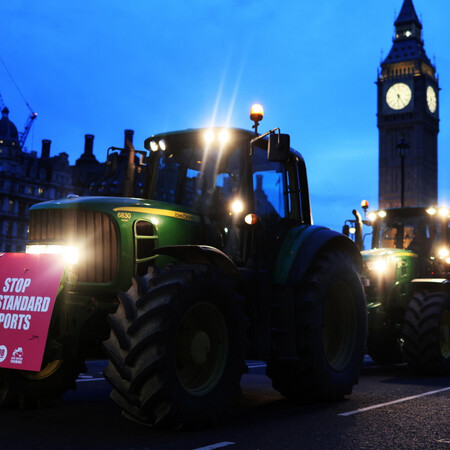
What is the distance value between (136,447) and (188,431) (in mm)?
603

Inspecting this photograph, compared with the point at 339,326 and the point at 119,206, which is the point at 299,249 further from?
the point at 119,206

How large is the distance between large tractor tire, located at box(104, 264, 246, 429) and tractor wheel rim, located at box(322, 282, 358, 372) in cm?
195

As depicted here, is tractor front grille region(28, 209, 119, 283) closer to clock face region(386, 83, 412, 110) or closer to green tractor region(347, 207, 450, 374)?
green tractor region(347, 207, 450, 374)

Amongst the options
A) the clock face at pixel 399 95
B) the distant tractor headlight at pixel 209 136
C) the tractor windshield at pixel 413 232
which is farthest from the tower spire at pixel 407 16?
the distant tractor headlight at pixel 209 136

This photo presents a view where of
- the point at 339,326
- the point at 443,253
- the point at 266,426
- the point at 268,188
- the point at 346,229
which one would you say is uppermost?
the point at 268,188

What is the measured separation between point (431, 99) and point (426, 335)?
4799 inches

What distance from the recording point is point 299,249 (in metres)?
7.11

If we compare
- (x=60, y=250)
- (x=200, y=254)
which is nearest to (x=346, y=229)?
(x=200, y=254)

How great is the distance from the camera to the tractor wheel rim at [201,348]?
5645mm

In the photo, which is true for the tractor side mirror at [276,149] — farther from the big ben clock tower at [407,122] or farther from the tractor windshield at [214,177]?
the big ben clock tower at [407,122]

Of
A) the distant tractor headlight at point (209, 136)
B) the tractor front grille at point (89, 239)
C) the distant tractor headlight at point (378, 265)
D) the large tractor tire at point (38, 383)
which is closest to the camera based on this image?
the tractor front grille at point (89, 239)

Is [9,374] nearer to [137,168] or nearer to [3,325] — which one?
[3,325]

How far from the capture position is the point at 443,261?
12.6m

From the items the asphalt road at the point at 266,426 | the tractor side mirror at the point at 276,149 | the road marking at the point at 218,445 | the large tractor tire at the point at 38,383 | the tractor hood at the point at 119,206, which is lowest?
the asphalt road at the point at 266,426
